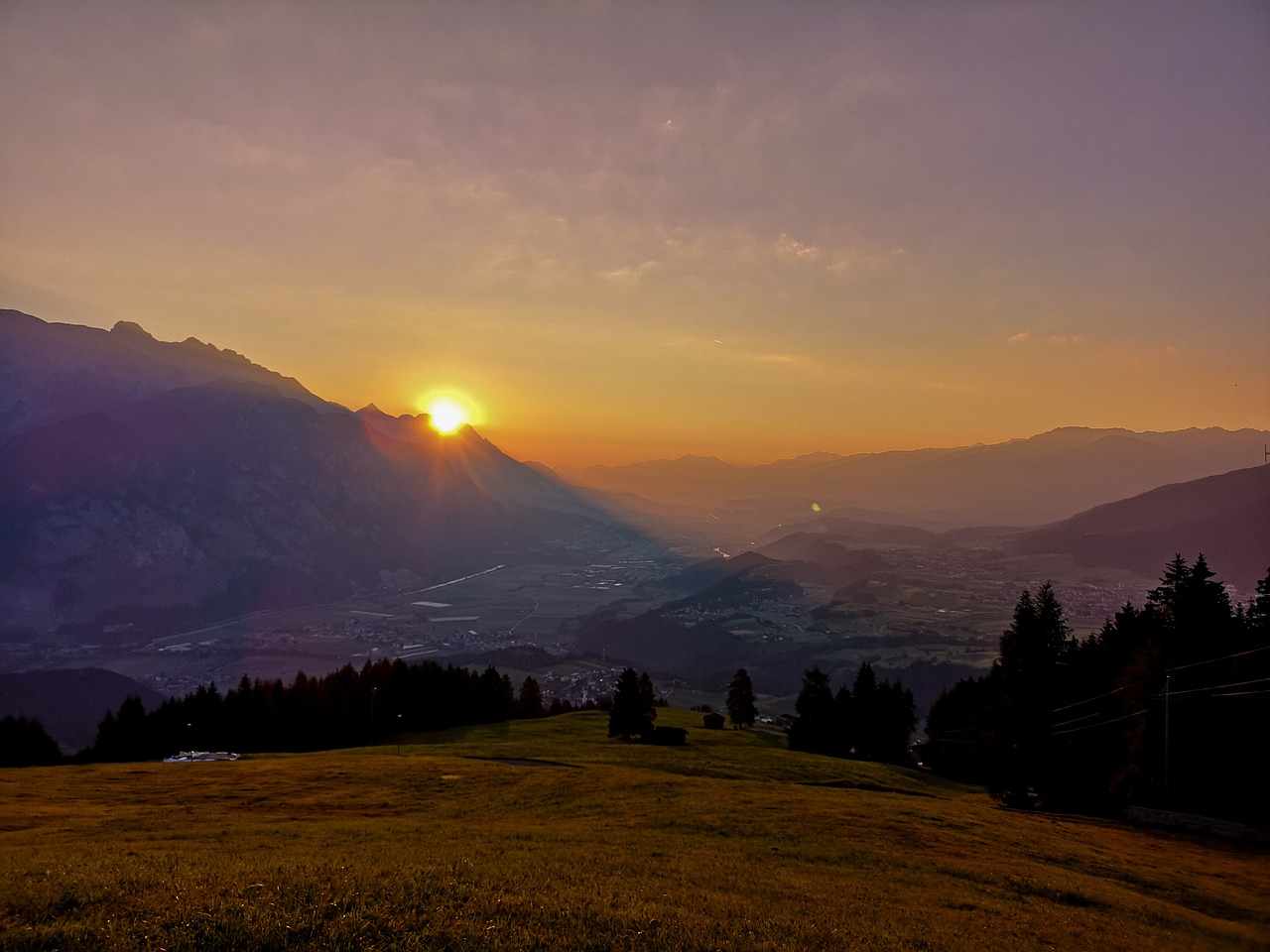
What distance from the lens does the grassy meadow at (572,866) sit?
15188mm

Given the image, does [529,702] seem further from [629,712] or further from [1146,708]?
[1146,708]

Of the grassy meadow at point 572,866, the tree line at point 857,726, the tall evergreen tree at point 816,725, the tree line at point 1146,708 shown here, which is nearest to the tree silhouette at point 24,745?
the grassy meadow at point 572,866

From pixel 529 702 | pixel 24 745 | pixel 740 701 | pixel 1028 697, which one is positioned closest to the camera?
pixel 1028 697

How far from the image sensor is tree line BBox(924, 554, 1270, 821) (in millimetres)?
47500

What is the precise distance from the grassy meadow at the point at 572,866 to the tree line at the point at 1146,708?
8.95 m

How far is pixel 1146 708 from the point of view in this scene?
2052 inches

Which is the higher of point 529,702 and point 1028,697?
point 1028,697

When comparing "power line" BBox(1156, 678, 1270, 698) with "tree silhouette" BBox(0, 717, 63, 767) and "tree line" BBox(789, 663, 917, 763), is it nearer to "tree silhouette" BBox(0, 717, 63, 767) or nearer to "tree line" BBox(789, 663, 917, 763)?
"tree line" BBox(789, 663, 917, 763)

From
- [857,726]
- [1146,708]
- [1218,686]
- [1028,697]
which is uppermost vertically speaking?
[1218,686]

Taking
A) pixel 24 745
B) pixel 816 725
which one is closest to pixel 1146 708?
pixel 816 725

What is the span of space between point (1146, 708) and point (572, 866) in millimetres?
52801

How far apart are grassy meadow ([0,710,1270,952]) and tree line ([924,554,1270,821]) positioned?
8.95 m

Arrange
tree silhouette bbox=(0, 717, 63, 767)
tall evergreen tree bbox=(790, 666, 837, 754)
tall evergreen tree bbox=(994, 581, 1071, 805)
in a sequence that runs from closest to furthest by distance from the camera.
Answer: tall evergreen tree bbox=(994, 581, 1071, 805) → tree silhouette bbox=(0, 717, 63, 767) → tall evergreen tree bbox=(790, 666, 837, 754)

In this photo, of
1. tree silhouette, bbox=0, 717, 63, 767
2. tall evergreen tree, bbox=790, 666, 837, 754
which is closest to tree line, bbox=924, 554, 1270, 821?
tall evergreen tree, bbox=790, 666, 837, 754
